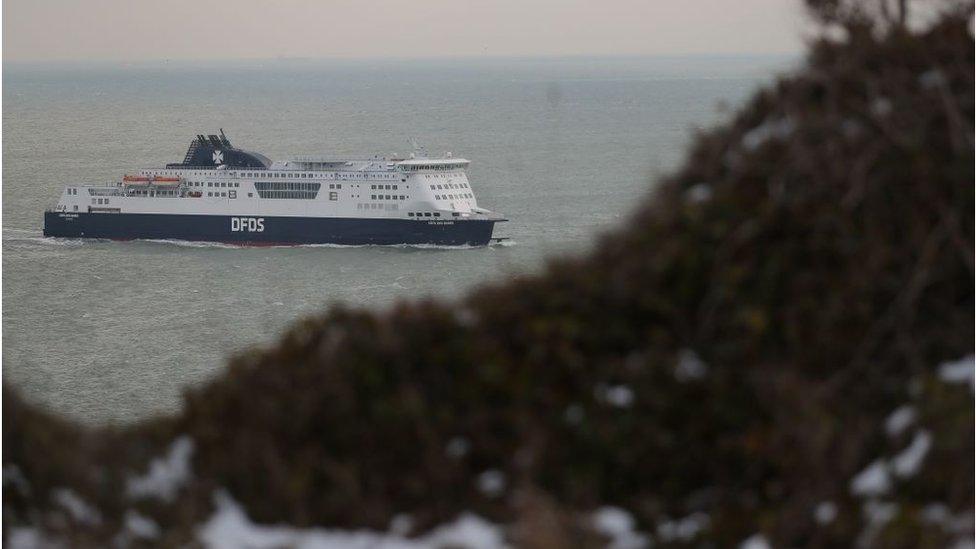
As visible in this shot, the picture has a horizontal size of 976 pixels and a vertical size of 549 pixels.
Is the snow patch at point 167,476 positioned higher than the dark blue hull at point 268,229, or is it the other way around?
the snow patch at point 167,476

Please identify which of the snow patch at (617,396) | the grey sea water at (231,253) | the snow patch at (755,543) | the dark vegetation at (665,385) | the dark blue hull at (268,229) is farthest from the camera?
the dark blue hull at (268,229)

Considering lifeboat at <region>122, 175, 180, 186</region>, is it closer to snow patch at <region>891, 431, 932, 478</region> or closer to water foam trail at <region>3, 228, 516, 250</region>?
water foam trail at <region>3, 228, 516, 250</region>

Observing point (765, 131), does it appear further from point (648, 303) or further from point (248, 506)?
point (248, 506)

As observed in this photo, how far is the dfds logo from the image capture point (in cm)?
3850

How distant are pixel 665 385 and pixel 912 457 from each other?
2.61 ft

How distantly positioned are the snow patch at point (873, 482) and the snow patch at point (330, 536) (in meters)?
1.11

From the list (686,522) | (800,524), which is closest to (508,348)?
(686,522)

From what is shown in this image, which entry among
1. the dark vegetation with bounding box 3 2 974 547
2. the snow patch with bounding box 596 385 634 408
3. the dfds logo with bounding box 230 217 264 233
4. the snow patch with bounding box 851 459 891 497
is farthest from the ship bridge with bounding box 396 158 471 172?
the snow patch with bounding box 851 459 891 497

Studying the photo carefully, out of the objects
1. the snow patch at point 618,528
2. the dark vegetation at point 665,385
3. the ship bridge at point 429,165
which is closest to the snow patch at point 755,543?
the dark vegetation at point 665,385

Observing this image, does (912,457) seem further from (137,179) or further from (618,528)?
(137,179)

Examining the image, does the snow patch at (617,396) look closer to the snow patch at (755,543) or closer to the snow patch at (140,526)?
the snow patch at (755,543)

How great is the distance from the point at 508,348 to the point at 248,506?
998mm

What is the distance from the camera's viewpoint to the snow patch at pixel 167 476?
4246 mm

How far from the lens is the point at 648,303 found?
14.2 feet
